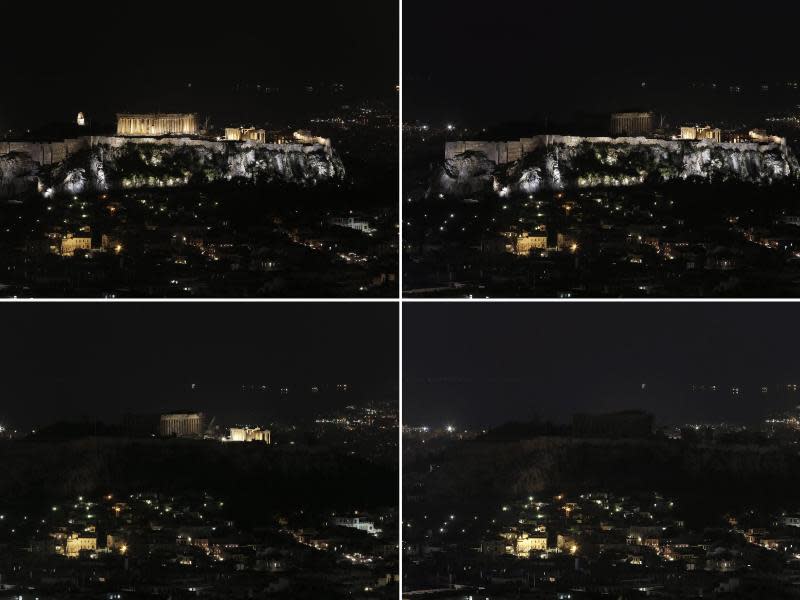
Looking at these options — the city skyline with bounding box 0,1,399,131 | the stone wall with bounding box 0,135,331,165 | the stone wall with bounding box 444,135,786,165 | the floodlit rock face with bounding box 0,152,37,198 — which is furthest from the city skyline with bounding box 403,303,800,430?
the floodlit rock face with bounding box 0,152,37,198

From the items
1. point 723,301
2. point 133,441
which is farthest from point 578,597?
point 133,441

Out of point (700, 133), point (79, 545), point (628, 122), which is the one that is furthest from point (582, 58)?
point (79, 545)

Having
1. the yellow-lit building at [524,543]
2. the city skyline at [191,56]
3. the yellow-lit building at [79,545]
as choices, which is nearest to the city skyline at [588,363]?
the yellow-lit building at [524,543]

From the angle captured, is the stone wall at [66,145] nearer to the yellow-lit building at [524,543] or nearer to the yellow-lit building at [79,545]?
the yellow-lit building at [79,545]

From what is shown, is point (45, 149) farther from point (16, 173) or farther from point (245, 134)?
point (245, 134)

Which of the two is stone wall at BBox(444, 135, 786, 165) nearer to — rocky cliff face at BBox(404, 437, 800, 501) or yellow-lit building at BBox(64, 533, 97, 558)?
rocky cliff face at BBox(404, 437, 800, 501)

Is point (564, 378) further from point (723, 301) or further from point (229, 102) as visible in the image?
point (229, 102)
